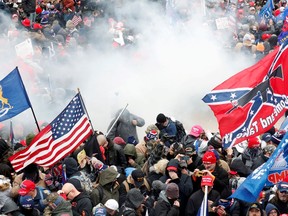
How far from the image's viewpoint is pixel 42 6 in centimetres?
2384

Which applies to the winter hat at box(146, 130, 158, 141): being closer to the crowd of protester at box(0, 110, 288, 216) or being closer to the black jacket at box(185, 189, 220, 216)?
the crowd of protester at box(0, 110, 288, 216)

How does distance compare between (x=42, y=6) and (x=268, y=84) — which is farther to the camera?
(x=42, y=6)

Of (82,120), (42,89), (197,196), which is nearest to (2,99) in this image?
(82,120)

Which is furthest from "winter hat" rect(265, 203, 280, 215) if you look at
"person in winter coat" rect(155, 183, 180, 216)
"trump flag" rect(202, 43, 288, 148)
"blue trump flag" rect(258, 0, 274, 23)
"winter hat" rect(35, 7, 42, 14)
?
"winter hat" rect(35, 7, 42, 14)

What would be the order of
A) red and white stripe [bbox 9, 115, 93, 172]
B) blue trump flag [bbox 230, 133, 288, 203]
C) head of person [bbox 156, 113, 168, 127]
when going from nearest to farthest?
blue trump flag [bbox 230, 133, 288, 203], red and white stripe [bbox 9, 115, 93, 172], head of person [bbox 156, 113, 168, 127]

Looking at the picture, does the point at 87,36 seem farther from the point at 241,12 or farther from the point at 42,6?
the point at 241,12

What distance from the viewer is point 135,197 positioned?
33.2 ft

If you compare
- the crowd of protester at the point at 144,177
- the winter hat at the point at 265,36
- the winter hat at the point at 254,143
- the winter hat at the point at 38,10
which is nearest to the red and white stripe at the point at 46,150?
the crowd of protester at the point at 144,177

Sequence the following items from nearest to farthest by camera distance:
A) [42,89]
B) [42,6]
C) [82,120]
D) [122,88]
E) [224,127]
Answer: [224,127] → [82,120] → [42,89] → [122,88] → [42,6]

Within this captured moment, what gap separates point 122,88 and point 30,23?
379cm

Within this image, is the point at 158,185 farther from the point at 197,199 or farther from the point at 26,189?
the point at 26,189

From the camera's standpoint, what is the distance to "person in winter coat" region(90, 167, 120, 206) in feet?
34.7

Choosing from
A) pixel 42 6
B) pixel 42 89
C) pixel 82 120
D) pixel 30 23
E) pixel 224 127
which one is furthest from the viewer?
pixel 42 6

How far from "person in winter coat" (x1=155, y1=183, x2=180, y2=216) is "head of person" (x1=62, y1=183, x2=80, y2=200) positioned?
0.97 meters
